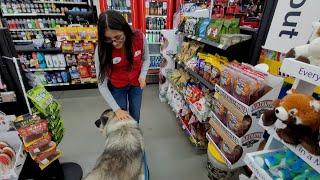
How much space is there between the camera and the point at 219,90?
1.85 meters

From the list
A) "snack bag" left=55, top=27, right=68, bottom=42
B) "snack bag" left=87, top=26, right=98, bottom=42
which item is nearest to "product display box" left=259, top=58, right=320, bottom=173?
"snack bag" left=87, top=26, right=98, bottom=42

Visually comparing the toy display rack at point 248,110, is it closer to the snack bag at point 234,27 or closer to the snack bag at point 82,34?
the snack bag at point 234,27

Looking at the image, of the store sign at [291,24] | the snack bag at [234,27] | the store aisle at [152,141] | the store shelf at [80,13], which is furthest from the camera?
the store shelf at [80,13]

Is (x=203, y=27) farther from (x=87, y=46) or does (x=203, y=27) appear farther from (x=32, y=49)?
(x=32, y=49)

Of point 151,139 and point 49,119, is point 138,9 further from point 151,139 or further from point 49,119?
point 49,119

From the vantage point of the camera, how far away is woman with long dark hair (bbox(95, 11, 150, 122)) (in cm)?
159

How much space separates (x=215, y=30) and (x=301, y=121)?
5.28 feet

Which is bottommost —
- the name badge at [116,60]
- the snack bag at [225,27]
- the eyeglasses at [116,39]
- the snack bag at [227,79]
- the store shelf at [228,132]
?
the store shelf at [228,132]

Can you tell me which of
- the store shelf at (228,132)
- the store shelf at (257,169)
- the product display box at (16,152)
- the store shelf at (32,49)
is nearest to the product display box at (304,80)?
the store shelf at (257,169)

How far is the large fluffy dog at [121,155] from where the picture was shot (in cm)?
143

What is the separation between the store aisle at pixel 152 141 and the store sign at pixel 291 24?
1.57 m

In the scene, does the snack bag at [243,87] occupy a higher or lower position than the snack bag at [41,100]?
higher

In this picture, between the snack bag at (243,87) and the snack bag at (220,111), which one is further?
the snack bag at (220,111)

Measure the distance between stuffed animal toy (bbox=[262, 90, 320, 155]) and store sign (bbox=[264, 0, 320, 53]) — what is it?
2.46 ft
